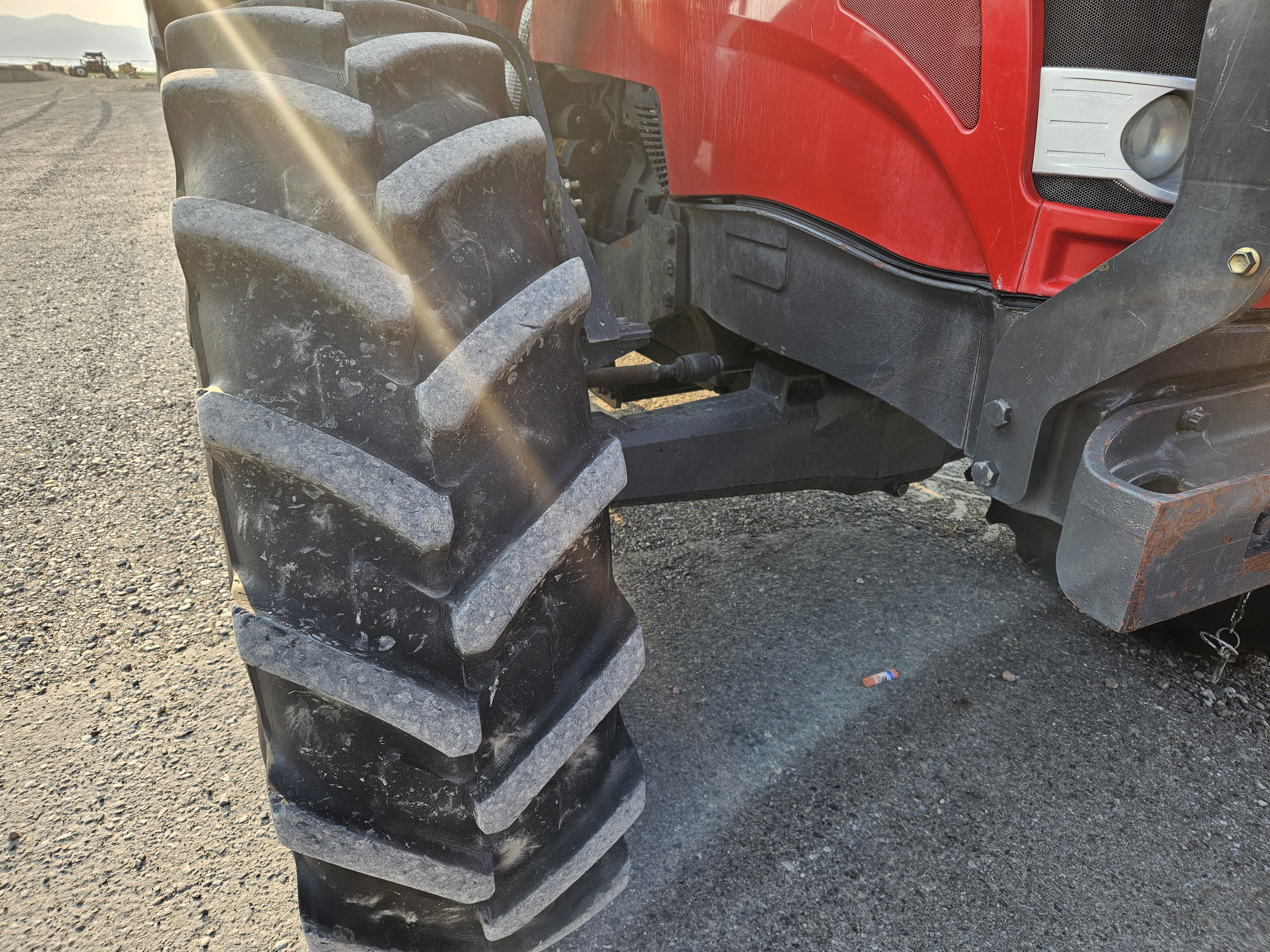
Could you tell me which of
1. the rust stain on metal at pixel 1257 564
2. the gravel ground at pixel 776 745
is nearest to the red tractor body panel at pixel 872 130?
the rust stain on metal at pixel 1257 564

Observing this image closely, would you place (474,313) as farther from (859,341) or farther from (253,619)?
(859,341)

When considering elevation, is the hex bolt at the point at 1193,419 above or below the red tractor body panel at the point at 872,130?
below

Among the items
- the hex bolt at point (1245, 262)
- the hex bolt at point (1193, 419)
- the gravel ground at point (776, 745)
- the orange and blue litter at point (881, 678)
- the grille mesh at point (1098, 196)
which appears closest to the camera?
the hex bolt at point (1245, 262)

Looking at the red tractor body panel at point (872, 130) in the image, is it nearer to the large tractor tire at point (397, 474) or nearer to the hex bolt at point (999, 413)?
the hex bolt at point (999, 413)

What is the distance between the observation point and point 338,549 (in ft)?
2.99

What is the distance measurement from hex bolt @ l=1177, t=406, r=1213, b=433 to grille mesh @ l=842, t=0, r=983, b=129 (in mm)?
457

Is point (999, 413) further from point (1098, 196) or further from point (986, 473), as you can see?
point (1098, 196)

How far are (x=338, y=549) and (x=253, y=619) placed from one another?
111 millimetres

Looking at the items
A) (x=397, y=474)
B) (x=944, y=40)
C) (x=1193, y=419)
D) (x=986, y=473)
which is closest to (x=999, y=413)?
(x=986, y=473)

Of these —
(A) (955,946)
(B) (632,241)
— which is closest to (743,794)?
(A) (955,946)

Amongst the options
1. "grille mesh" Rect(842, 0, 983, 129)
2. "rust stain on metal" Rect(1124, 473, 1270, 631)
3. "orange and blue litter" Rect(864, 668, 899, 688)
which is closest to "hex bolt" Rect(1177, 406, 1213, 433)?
"rust stain on metal" Rect(1124, 473, 1270, 631)

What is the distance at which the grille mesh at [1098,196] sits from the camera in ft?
3.28

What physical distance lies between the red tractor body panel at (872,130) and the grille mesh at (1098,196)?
0.01 metres

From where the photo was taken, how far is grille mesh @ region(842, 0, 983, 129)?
3.57 feet
